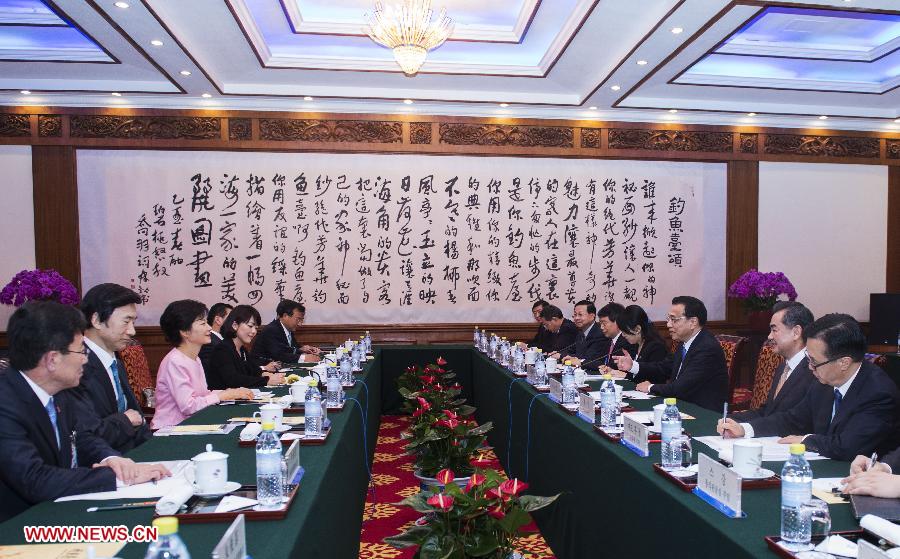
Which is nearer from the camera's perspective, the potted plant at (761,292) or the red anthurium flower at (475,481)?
the red anthurium flower at (475,481)

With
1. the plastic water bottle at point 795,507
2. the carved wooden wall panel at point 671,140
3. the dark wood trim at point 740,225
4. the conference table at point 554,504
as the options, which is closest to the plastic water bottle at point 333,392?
the conference table at point 554,504

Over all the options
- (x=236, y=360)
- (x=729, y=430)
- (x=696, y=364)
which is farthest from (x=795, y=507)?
(x=236, y=360)

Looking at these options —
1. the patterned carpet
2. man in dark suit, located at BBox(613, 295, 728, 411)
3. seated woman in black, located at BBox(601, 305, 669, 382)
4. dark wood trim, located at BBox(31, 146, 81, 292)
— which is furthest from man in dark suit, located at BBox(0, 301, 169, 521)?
dark wood trim, located at BBox(31, 146, 81, 292)

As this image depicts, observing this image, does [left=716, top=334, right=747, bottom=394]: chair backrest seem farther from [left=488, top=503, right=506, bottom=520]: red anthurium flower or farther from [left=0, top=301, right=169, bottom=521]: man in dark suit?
[left=0, top=301, right=169, bottom=521]: man in dark suit

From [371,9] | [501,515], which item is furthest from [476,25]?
[501,515]

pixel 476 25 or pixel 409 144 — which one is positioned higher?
pixel 476 25

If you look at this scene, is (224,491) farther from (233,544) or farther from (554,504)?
(554,504)

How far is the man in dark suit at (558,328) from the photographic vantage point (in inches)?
228

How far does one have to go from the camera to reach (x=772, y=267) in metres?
6.73

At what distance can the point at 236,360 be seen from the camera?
161 inches

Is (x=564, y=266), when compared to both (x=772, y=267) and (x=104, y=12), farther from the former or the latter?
(x=104, y=12)

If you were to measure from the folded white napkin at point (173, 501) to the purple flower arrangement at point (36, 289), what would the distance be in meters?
4.44

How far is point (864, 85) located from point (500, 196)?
3546 mm

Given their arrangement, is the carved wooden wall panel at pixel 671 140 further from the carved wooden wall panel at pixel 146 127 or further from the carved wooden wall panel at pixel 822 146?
the carved wooden wall panel at pixel 146 127
